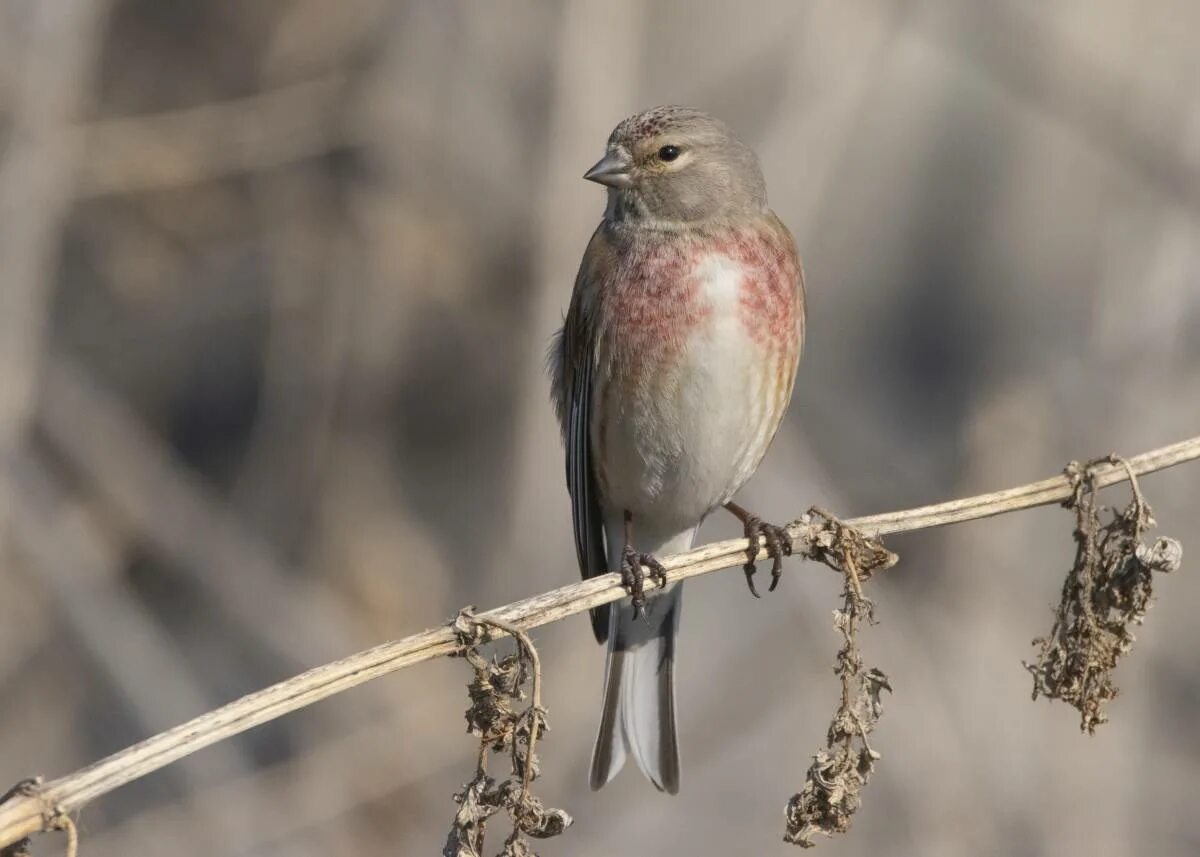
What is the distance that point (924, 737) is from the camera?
16.6 ft

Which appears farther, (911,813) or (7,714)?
(7,714)

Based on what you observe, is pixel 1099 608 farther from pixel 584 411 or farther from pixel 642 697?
pixel 584 411

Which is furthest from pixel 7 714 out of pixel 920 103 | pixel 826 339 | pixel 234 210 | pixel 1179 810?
pixel 920 103

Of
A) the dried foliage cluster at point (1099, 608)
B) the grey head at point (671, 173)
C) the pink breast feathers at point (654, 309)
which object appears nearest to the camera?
the dried foliage cluster at point (1099, 608)

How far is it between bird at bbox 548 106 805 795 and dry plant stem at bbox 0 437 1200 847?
0.57 m

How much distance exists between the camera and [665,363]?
12.7 ft

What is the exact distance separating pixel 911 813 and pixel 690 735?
131 centimetres

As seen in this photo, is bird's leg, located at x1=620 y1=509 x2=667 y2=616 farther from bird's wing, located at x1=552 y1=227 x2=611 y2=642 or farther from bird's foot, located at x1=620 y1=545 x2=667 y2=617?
bird's wing, located at x1=552 y1=227 x2=611 y2=642

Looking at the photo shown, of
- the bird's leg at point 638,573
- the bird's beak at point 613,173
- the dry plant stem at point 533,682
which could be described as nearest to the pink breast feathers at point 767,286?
the bird's beak at point 613,173

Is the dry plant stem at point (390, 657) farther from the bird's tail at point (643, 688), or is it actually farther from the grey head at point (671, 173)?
the grey head at point (671, 173)

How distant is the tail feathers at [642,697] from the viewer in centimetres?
386

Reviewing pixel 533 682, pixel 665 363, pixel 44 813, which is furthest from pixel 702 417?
pixel 44 813

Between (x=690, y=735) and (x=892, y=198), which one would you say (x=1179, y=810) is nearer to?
(x=690, y=735)

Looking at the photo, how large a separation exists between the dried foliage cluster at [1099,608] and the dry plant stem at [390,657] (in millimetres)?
134
